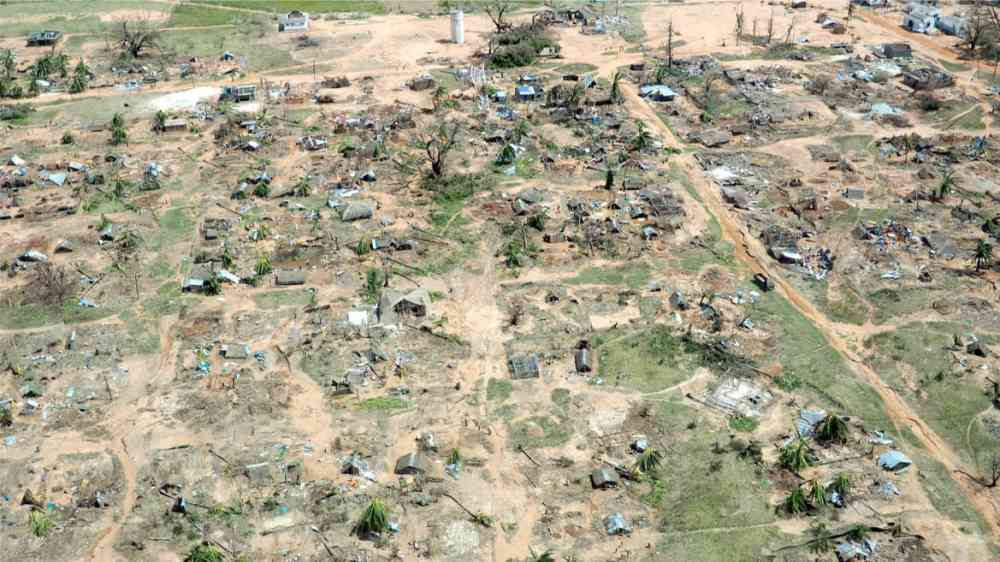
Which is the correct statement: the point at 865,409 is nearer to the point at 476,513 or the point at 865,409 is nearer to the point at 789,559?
the point at 789,559

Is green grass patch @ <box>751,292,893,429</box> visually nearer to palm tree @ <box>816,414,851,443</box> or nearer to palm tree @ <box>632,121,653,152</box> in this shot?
palm tree @ <box>816,414,851,443</box>

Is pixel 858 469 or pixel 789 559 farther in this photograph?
pixel 858 469

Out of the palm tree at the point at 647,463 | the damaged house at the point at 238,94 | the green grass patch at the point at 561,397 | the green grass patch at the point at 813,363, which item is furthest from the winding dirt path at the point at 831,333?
the damaged house at the point at 238,94

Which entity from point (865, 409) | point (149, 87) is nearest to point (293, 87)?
point (149, 87)

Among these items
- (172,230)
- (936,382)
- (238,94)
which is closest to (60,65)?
(238,94)

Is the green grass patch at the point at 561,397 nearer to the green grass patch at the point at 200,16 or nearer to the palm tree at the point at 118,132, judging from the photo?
the palm tree at the point at 118,132
